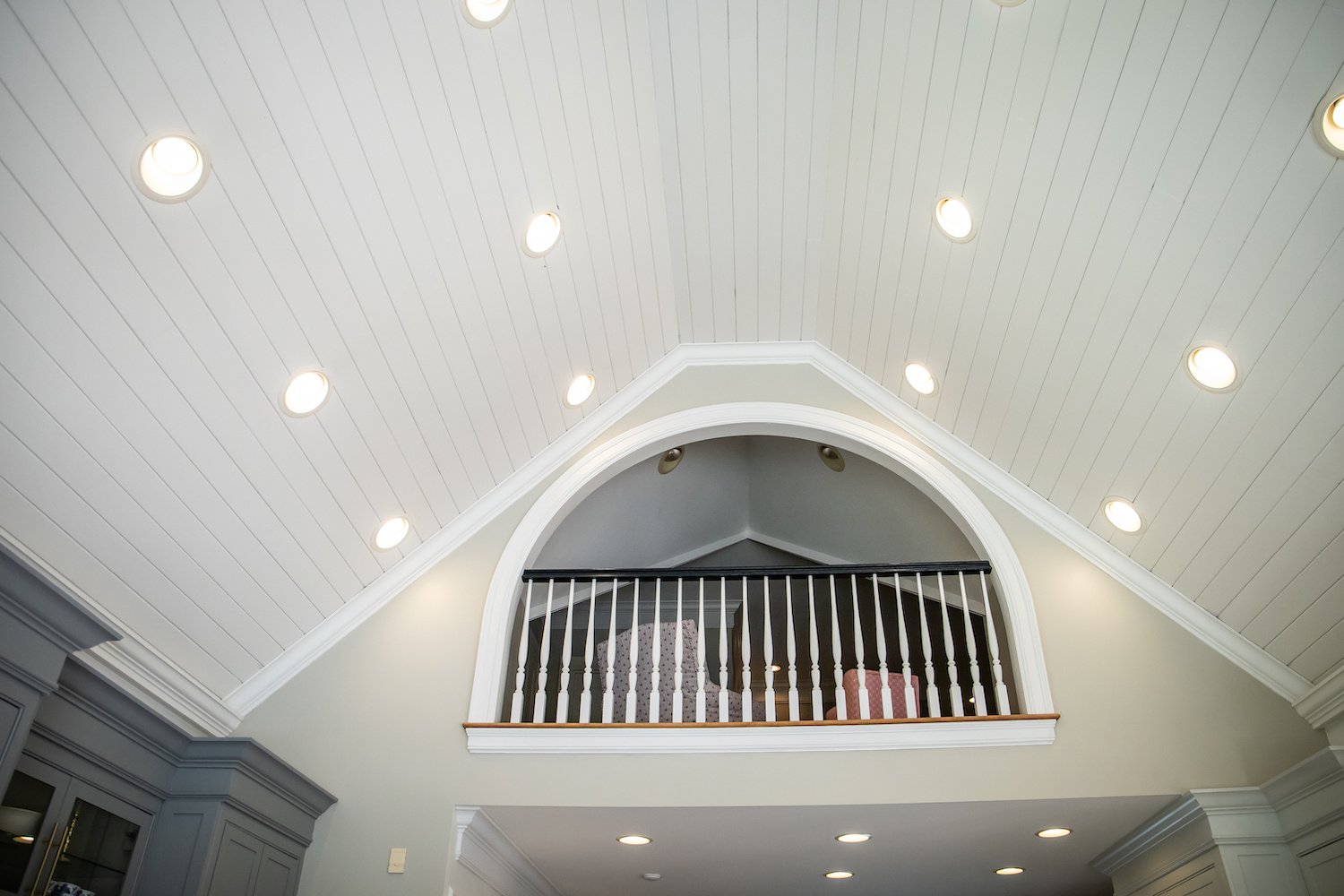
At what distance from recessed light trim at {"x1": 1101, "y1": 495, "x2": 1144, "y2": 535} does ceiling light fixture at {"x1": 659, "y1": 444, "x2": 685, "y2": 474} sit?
7.62 feet

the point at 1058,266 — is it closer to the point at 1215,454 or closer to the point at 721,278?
the point at 1215,454

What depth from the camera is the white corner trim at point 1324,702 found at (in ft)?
11.7

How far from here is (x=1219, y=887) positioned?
3.70 m

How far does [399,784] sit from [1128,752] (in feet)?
9.65

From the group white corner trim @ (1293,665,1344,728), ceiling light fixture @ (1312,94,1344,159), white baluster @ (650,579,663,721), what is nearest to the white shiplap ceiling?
ceiling light fixture @ (1312,94,1344,159)

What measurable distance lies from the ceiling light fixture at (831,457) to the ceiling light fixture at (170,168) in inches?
151

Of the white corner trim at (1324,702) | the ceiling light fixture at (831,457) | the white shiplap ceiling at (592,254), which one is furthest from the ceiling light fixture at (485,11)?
the white corner trim at (1324,702)

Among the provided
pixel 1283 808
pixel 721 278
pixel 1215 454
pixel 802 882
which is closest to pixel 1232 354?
pixel 1215 454

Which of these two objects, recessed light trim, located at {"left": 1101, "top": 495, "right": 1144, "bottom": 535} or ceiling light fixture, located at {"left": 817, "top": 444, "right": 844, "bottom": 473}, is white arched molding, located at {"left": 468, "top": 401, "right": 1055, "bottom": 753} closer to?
recessed light trim, located at {"left": 1101, "top": 495, "right": 1144, "bottom": 535}

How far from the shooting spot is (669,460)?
5.75 metres

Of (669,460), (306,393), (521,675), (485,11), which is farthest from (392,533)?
(485,11)

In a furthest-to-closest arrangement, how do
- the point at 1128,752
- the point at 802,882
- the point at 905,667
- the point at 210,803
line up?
the point at 802,882 → the point at 905,667 → the point at 1128,752 → the point at 210,803

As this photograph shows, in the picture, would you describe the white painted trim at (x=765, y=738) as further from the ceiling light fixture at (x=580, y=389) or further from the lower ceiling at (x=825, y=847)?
the ceiling light fixture at (x=580, y=389)

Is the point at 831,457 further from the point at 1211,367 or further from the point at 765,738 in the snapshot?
the point at 1211,367
